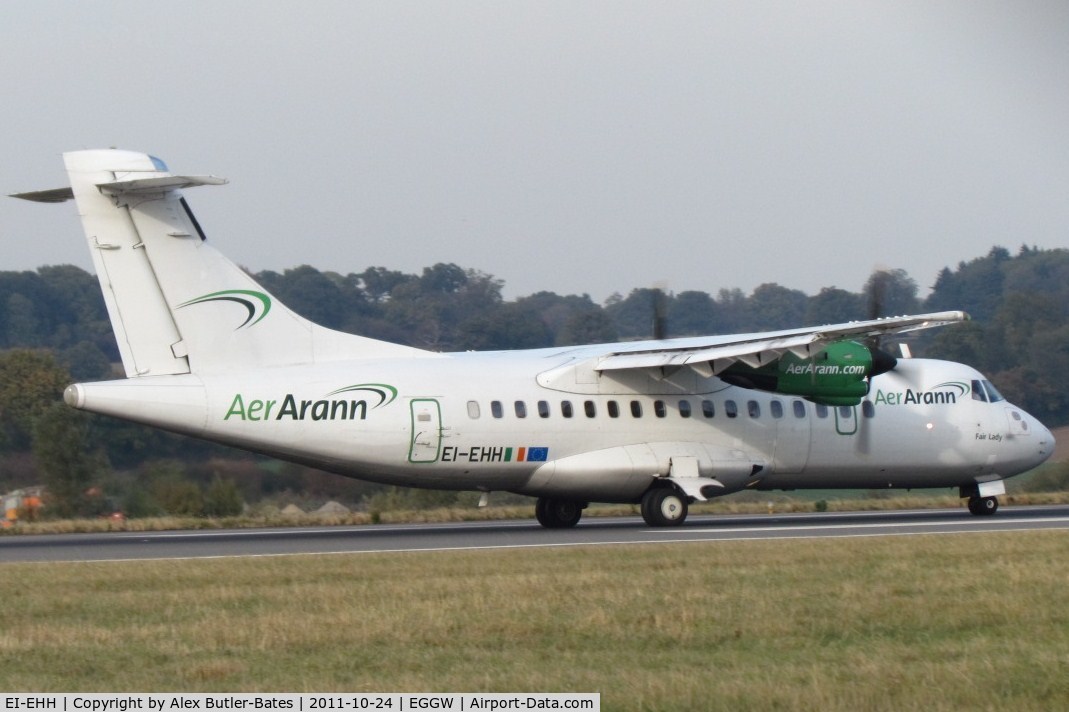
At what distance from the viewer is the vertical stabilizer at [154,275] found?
21.2 meters

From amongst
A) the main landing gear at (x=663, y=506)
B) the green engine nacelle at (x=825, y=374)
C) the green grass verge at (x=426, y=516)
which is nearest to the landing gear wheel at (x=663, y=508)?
the main landing gear at (x=663, y=506)

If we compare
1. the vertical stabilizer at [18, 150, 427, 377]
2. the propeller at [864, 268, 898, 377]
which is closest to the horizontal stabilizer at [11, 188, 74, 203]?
the vertical stabilizer at [18, 150, 427, 377]

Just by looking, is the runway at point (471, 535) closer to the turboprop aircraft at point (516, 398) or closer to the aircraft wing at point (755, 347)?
the turboprop aircraft at point (516, 398)

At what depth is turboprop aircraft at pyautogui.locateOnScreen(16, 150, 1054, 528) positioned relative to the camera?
69.6 feet

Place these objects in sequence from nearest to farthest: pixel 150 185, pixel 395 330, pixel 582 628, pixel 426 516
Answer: pixel 582 628 < pixel 150 185 < pixel 426 516 < pixel 395 330

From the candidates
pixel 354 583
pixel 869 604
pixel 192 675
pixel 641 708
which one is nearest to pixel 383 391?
pixel 354 583

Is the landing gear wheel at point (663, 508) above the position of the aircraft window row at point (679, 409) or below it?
below

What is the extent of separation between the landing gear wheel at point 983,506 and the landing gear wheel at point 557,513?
789cm

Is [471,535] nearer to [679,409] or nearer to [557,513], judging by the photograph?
[557,513]

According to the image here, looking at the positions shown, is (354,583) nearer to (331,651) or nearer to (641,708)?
(331,651)

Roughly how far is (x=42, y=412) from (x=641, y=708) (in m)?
29.0

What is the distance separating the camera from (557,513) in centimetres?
2491

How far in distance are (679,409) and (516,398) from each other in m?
3.10
